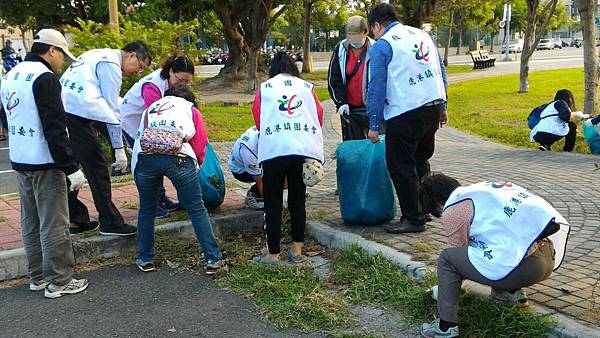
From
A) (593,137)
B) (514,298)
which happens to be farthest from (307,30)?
(514,298)

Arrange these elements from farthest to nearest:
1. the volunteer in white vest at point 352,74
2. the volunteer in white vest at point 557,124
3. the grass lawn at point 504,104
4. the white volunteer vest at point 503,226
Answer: the grass lawn at point 504,104 → the volunteer in white vest at point 557,124 → the volunteer in white vest at point 352,74 → the white volunteer vest at point 503,226

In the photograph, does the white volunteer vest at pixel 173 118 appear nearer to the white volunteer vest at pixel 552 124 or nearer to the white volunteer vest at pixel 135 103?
the white volunteer vest at pixel 135 103

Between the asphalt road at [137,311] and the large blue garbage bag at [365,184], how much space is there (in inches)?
55.1

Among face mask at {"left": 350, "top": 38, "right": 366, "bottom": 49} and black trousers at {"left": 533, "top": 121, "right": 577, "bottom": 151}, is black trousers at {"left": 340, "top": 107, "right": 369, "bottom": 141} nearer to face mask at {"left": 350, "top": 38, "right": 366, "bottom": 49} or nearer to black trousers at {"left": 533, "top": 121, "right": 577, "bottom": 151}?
face mask at {"left": 350, "top": 38, "right": 366, "bottom": 49}

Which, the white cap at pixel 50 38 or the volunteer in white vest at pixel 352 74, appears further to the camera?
the volunteer in white vest at pixel 352 74

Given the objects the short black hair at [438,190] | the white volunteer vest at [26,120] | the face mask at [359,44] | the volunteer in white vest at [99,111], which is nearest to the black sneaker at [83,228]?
the volunteer in white vest at [99,111]

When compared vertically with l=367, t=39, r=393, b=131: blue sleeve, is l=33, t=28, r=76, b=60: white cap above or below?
above

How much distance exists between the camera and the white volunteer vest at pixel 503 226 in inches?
115

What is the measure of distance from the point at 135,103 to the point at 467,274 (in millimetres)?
3527

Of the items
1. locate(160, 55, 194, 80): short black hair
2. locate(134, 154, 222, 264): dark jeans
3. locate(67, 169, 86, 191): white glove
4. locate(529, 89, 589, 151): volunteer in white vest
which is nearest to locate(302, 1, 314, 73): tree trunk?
locate(529, 89, 589, 151): volunteer in white vest

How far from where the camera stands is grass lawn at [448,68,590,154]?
11.3 metres

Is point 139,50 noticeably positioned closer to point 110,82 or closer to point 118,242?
point 110,82

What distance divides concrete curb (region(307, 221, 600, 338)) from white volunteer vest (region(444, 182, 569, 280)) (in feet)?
1.65

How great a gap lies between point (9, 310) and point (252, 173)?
7.89 feet
